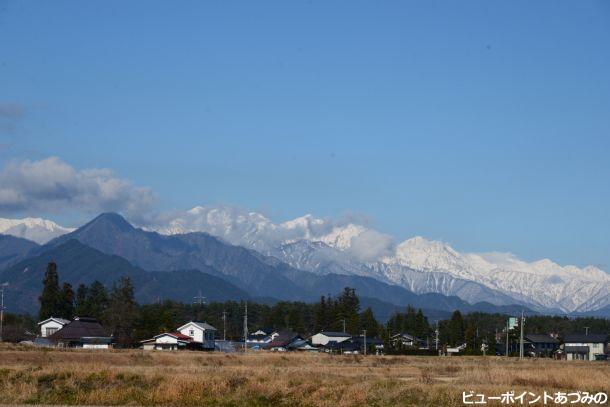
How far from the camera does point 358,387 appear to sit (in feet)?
97.2

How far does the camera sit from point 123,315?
98.2m

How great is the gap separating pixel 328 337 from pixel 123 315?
106 ft

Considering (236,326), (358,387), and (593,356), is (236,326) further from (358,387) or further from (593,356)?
(358,387)

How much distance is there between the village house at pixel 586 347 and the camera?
118 metres

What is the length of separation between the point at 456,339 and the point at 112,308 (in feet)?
155

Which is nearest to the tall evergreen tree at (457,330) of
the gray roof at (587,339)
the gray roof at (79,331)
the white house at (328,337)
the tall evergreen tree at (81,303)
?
the white house at (328,337)

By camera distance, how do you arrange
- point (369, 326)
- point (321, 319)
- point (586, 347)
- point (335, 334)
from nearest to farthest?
point (586, 347) < point (335, 334) < point (369, 326) < point (321, 319)

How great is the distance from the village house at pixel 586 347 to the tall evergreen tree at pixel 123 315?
60.6 m

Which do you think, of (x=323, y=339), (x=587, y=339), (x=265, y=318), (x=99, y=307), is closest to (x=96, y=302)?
(x=99, y=307)

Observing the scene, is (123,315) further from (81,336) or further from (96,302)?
(96,302)

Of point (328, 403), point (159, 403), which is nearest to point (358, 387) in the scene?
point (328, 403)

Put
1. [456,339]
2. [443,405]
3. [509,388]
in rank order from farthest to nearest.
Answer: [456,339]
[509,388]
[443,405]

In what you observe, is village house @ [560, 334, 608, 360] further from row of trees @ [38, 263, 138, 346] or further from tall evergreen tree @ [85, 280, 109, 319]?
tall evergreen tree @ [85, 280, 109, 319]

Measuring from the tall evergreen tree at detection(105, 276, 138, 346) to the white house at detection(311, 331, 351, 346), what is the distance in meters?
29.0
